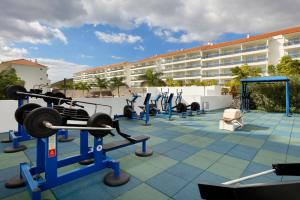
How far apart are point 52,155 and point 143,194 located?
133 cm

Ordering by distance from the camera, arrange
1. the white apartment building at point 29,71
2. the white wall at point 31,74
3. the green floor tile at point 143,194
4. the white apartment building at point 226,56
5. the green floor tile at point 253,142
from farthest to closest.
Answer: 1. the white wall at point 31,74
2. the white apartment building at point 29,71
3. the white apartment building at point 226,56
4. the green floor tile at point 253,142
5. the green floor tile at point 143,194

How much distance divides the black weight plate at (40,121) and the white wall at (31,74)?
38710mm

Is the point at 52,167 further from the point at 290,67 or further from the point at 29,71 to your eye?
the point at 29,71

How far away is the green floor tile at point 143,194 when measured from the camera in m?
2.23

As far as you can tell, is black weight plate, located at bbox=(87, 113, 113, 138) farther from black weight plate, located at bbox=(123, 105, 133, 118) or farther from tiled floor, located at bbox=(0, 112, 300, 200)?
black weight plate, located at bbox=(123, 105, 133, 118)

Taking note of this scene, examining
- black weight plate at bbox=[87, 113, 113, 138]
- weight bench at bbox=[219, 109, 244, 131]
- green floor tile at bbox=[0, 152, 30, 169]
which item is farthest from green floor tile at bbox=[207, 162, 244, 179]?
green floor tile at bbox=[0, 152, 30, 169]

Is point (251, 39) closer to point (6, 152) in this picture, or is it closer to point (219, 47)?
point (219, 47)

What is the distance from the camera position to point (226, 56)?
3272 centimetres

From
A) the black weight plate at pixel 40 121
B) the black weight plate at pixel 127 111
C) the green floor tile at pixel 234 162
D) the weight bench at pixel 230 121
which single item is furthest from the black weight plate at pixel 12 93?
the weight bench at pixel 230 121

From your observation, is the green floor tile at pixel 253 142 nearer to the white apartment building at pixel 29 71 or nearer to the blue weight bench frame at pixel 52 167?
the blue weight bench frame at pixel 52 167

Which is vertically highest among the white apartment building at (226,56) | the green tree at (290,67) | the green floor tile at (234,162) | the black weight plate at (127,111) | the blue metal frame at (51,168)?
the white apartment building at (226,56)

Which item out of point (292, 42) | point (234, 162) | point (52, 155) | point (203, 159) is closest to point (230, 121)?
point (234, 162)

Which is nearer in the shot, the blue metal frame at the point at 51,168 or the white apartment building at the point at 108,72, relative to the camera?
the blue metal frame at the point at 51,168

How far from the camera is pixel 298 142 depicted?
4.50 m
